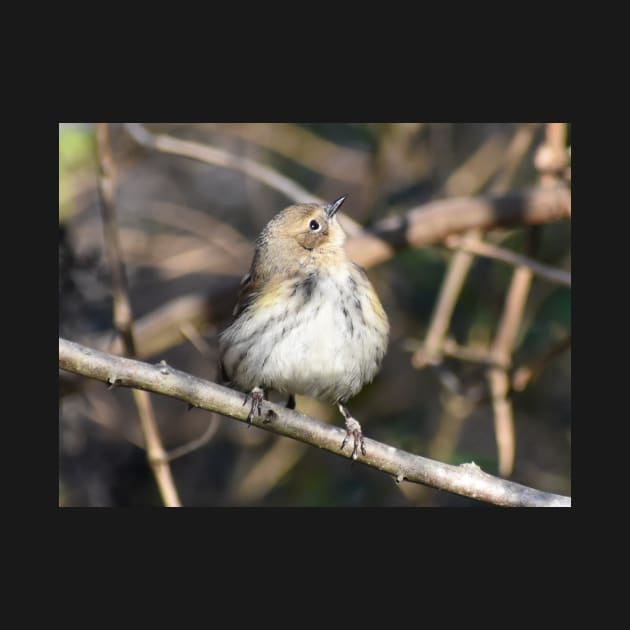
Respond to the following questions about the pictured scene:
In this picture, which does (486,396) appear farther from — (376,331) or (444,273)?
(376,331)

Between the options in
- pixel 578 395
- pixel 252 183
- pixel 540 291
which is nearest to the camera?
pixel 578 395

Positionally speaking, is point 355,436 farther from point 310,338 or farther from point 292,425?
point 310,338

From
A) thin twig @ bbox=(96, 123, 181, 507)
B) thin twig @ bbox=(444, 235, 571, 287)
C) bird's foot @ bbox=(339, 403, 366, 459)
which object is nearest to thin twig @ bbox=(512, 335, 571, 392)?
thin twig @ bbox=(444, 235, 571, 287)

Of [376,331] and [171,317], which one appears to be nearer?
[376,331]

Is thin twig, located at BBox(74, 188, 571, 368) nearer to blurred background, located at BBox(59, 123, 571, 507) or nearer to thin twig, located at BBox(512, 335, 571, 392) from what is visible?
blurred background, located at BBox(59, 123, 571, 507)

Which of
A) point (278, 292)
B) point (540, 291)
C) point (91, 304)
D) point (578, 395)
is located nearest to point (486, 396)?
point (540, 291)
